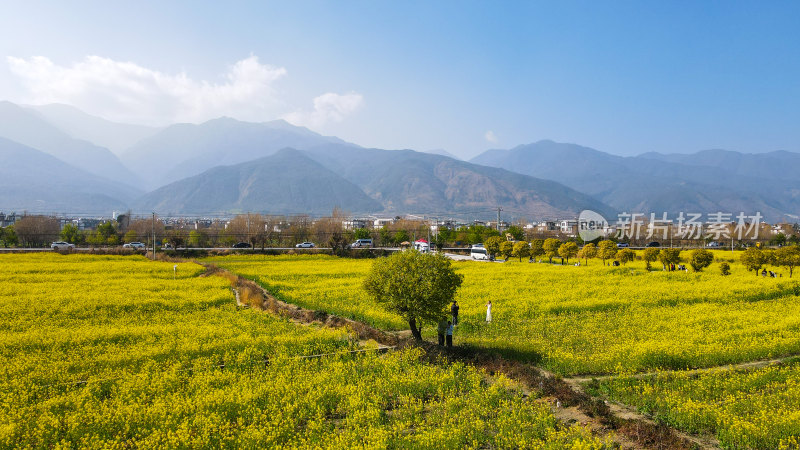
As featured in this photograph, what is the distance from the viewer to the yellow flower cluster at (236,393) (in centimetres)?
988

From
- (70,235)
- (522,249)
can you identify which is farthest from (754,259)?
(70,235)

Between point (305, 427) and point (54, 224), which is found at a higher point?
point (54, 224)

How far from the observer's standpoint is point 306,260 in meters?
57.2

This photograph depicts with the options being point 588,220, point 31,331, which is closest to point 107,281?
point 31,331

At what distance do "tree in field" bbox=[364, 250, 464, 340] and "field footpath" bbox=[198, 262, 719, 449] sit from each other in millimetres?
1252

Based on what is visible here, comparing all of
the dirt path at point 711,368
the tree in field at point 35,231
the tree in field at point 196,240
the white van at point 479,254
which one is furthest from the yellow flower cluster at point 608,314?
the tree in field at point 35,231

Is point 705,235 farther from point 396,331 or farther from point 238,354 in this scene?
point 238,354

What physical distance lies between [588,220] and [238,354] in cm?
10349

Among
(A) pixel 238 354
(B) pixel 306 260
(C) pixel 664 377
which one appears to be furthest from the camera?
(B) pixel 306 260

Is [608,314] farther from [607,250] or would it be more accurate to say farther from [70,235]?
[70,235]

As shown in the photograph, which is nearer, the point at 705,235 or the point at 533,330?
the point at 533,330

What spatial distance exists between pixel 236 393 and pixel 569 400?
8776 millimetres

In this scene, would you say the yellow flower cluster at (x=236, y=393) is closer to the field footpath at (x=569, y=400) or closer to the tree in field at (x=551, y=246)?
the field footpath at (x=569, y=400)

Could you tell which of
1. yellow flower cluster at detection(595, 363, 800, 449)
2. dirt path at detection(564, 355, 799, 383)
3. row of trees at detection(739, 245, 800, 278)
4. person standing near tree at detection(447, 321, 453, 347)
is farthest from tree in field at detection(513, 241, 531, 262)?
yellow flower cluster at detection(595, 363, 800, 449)
